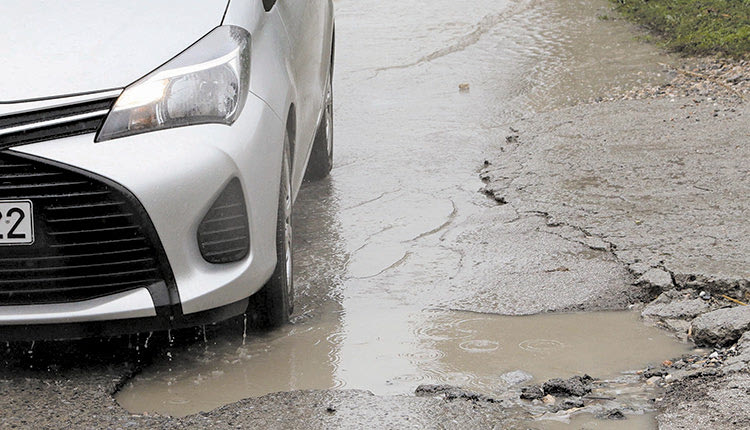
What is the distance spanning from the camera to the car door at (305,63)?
414cm

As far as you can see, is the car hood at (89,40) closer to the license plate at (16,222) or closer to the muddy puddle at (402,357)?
the license plate at (16,222)

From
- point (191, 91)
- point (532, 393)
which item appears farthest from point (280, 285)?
point (532, 393)

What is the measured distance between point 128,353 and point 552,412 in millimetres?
1542

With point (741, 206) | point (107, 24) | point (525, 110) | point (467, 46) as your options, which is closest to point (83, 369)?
point (107, 24)

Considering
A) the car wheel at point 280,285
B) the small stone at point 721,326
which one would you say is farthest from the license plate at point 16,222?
the small stone at point 721,326

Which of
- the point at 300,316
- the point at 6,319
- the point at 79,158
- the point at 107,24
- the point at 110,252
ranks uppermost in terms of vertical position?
the point at 107,24

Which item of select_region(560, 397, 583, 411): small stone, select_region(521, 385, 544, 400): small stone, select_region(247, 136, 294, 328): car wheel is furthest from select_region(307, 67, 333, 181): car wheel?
select_region(560, 397, 583, 411): small stone

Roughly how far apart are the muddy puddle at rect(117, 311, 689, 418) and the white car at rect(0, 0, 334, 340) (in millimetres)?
237

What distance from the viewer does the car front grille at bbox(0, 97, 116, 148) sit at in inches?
122

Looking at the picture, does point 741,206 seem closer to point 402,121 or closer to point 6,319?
point 402,121

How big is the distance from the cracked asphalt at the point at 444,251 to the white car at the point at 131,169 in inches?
11.1

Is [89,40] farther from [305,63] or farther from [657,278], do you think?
[657,278]

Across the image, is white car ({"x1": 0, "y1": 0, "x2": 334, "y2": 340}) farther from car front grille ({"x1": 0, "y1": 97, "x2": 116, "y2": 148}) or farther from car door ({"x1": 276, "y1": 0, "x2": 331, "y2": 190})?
car door ({"x1": 276, "y1": 0, "x2": 331, "y2": 190})

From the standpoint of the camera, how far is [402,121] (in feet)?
23.5
